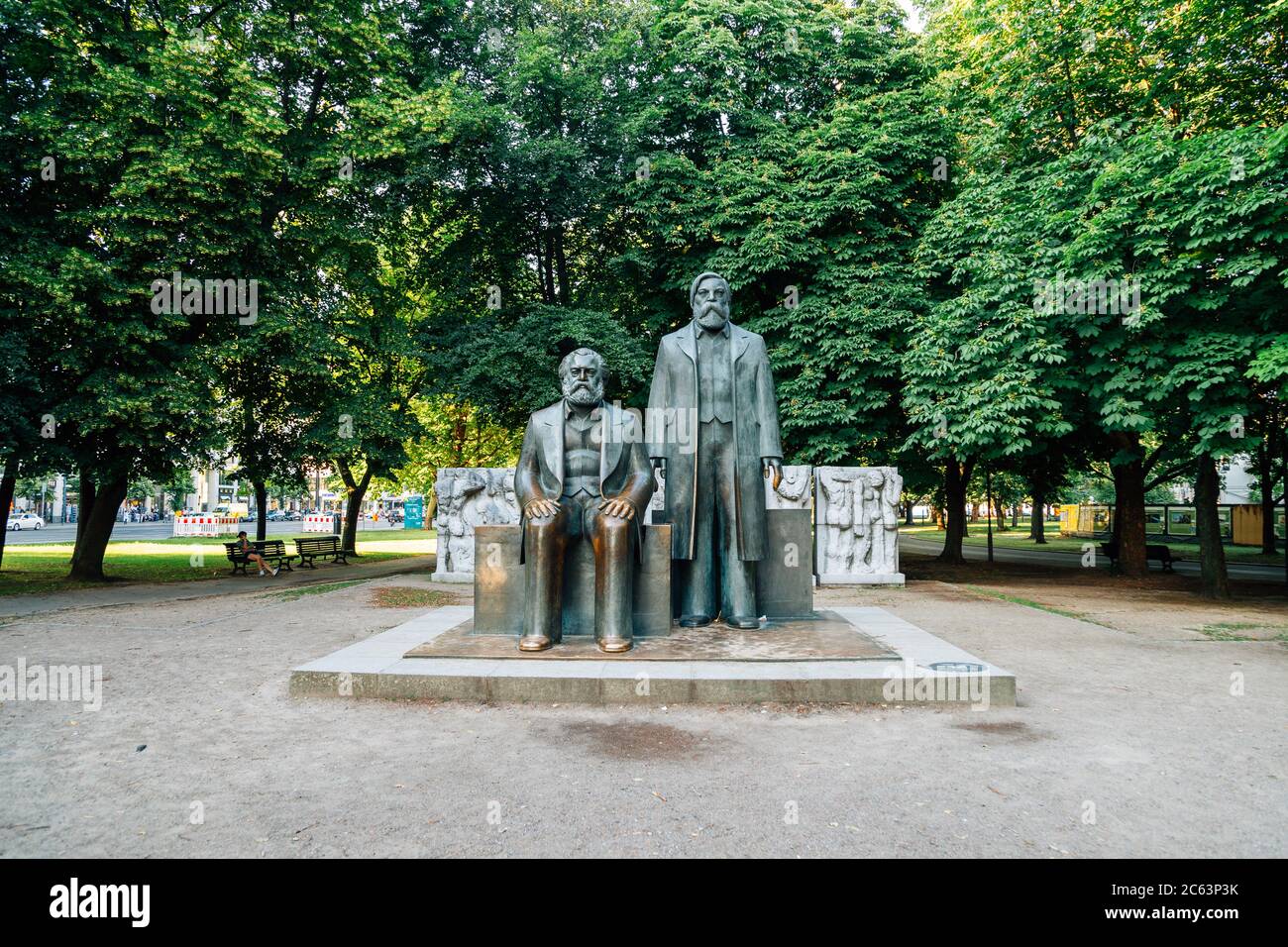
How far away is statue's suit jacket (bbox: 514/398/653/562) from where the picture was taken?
7.27 meters

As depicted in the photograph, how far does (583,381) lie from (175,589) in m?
13.7

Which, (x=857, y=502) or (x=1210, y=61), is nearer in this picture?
(x=1210, y=61)

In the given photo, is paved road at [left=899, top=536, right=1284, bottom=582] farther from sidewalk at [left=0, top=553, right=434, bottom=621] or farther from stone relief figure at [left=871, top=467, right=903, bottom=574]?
sidewalk at [left=0, top=553, right=434, bottom=621]

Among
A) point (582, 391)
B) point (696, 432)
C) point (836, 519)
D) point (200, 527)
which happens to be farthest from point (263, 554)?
point (200, 527)

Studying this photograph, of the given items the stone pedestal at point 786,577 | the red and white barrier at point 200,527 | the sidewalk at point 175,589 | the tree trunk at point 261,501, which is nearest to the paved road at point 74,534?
the red and white barrier at point 200,527

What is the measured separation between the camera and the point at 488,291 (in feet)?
72.5

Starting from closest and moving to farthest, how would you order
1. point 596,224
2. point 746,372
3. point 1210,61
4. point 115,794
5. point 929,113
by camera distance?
point 115,794 < point 746,372 < point 1210,61 < point 929,113 < point 596,224

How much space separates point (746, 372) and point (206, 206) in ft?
44.3

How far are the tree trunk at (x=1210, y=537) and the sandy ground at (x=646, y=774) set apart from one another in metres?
9.04

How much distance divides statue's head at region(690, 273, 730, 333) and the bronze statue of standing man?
11 millimetres

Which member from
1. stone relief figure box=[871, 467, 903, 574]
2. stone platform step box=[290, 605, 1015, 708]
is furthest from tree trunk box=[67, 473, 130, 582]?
stone relief figure box=[871, 467, 903, 574]

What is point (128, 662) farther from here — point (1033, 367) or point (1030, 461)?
point (1030, 461)

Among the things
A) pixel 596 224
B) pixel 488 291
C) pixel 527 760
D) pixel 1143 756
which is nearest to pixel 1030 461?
pixel 596 224

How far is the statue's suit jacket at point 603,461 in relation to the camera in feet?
23.9
